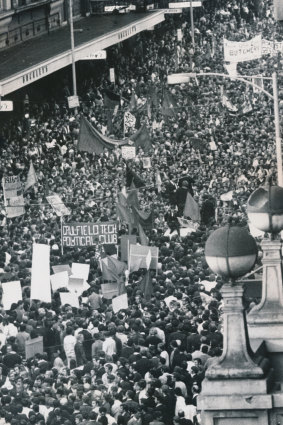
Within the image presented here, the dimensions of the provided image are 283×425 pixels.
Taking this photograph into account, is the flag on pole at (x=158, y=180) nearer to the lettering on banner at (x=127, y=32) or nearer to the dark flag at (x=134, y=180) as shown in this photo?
the dark flag at (x=134, y=180)

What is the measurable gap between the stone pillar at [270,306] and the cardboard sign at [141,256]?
10.2 m

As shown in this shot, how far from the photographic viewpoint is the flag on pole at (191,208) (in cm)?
2886

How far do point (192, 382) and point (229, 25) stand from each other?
49639mm

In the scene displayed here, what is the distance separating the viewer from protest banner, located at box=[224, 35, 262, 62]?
4362cm

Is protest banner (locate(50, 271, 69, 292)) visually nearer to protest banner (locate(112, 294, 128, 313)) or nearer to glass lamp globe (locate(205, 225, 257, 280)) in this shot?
protest banner (locate(112, 294, 128, 313))

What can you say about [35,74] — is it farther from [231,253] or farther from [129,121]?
[231,253]

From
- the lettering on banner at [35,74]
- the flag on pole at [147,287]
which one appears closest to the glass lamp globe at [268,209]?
the flag on pole at [147,287]

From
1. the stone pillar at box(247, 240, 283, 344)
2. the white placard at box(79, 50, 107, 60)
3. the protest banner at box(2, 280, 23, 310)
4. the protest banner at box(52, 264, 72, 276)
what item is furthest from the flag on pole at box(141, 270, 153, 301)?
the white placard at box(79, 50, 107, 60)

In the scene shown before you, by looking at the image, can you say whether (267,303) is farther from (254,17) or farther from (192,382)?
(254,17)

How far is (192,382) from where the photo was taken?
1770 cm

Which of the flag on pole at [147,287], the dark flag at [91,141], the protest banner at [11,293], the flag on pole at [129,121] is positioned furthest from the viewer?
the flag on pole at [129,121]

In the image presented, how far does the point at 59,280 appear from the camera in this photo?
22.8m

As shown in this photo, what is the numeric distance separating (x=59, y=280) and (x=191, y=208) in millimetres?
6567

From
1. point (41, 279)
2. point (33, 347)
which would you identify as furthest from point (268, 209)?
point (41, 279)
